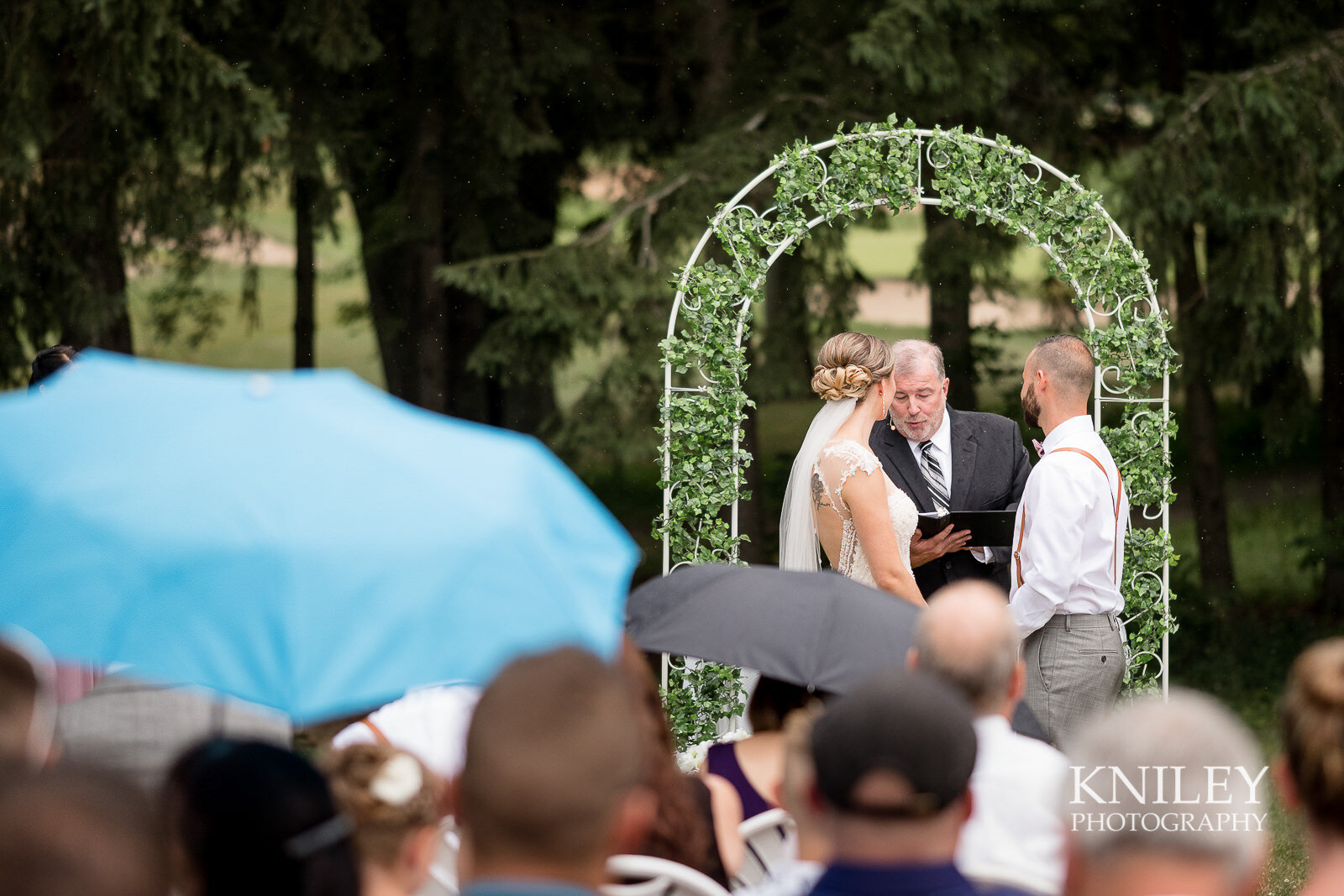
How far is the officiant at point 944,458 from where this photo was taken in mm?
5605

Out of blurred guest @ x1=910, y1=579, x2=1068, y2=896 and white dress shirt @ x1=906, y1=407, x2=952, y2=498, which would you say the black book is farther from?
blurred guest @ x1=910, y1=579, x2=1068, y2=896

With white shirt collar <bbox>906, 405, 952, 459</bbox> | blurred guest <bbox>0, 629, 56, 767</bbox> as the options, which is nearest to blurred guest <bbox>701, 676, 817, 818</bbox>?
blurred guest <bbox>0, 629, 56, 767</bbox>

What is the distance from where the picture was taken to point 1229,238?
31.3ft

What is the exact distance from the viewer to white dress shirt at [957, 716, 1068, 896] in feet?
8.17

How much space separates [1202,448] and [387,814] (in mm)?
10245

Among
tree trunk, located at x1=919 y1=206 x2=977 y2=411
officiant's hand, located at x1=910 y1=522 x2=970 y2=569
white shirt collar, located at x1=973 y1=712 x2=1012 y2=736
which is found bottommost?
white shirt collar, located at x1=973 y1=712 x2=1012 y2=736

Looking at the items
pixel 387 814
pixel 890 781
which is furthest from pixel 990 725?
pixel 387 814

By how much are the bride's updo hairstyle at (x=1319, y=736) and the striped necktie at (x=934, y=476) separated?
3697mm

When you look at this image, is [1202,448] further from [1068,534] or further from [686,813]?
[686,813]

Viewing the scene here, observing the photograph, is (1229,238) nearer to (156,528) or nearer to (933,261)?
(933,261)

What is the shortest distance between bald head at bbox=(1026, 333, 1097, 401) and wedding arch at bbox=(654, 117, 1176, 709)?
1352 millimetres

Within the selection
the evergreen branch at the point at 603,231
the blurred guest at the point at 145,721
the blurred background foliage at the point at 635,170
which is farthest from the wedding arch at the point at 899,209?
the evergreen branch at the point at 603,231

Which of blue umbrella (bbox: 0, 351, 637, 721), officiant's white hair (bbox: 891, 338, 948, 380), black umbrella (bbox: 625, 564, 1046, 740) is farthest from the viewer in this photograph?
officiant's white hair (bbox: 891, 338, 948, 380)

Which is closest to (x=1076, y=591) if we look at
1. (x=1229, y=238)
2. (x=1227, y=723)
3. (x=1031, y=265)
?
(x=1227, y=723)
